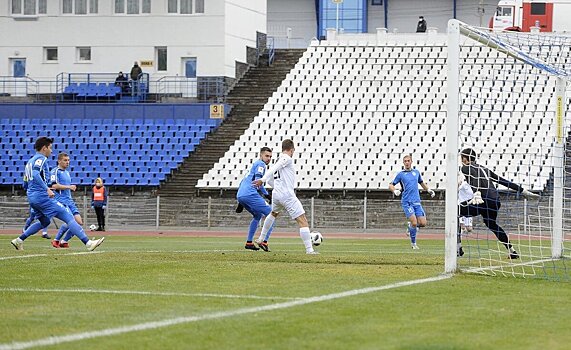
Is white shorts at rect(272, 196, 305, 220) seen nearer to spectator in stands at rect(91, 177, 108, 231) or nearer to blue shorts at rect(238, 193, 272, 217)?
blue shorts at rect(238, 193, 272, 217)

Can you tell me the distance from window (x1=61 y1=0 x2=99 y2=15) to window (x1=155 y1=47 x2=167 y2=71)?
3.56m

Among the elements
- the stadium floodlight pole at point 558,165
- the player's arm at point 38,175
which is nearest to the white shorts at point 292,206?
the player's arm at point 38,175

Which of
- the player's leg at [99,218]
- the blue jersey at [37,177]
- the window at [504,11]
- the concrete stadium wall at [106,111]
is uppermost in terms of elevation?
the window at [504,11]

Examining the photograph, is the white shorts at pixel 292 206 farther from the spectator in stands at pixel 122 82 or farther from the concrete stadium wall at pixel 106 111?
the spectator in stands at pixel 122 82

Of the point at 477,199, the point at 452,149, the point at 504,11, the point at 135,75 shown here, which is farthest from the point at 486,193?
the point at 504,11

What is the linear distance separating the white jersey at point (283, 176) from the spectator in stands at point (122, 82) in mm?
31278

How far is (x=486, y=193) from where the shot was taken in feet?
65.2

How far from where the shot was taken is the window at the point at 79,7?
53375 mm

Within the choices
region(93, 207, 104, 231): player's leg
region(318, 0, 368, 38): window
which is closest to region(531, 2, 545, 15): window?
region(318, 0, 368, 38): window

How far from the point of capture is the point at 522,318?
34.4 feet

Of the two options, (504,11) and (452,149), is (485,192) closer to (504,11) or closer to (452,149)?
Result: (452,149)

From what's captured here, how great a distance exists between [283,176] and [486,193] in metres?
3.54

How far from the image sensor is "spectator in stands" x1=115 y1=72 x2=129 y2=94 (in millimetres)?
50719

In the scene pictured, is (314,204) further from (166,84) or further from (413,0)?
(413,0)
